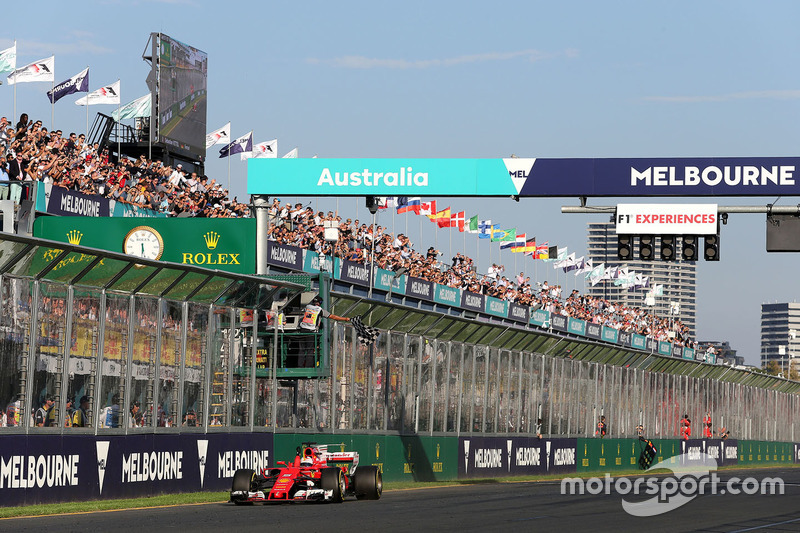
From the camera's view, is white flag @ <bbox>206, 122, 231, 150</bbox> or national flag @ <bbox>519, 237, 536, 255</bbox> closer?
white flag @ <bbox>206, 122, 231, 150</bbox>

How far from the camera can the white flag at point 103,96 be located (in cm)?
4016

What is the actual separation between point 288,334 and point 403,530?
9.75 m

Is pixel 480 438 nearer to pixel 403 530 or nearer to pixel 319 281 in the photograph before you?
pixel 319 281

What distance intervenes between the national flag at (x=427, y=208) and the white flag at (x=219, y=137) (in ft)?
32.9

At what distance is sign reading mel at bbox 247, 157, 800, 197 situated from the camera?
25.4 metres

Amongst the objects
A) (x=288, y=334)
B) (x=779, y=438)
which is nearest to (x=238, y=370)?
(x=288, y=334)

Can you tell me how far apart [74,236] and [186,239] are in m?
2.31

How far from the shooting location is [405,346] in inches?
1140

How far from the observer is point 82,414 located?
18328 millimetres

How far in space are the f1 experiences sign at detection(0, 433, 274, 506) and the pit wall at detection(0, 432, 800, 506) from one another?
0.04 ft

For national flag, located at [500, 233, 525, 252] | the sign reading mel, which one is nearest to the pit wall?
the sign reading mel

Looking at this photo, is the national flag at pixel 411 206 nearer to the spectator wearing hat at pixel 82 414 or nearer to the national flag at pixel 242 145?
the national flag at pixel 242 145

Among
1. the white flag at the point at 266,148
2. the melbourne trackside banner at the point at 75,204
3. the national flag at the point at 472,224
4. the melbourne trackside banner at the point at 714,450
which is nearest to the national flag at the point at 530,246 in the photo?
the national flag at the point at 472,224

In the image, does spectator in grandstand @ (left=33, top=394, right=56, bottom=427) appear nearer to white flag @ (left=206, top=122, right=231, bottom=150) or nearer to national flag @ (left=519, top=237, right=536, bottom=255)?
white flag @ (left=206, top=122, right=231, bottom=150)
